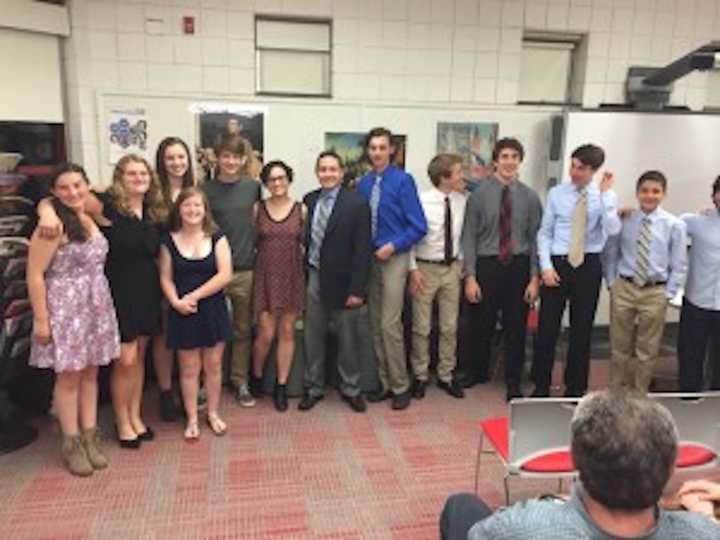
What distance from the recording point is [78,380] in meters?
2.80

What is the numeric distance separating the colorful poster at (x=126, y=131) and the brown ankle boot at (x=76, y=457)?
228cm

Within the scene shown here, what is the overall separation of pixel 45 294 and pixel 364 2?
3.15m

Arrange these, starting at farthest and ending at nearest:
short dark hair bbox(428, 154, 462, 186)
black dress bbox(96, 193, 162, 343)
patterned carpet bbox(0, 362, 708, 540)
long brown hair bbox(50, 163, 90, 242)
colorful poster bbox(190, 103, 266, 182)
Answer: colorful poster bbox(190, 103, 266, 182) → short dark hair bbox(428, 154, 462, 186) → black dress bbox(96, 193, 162, 343) → long brown hair bbox(50, 163, 90, 242) → patterned carpet bbox(0, 362, 708, 540)

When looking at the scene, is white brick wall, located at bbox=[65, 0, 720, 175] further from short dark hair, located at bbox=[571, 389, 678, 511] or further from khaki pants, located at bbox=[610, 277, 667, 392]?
short dark hair, located at bbox=[571, 389, 678, 511]

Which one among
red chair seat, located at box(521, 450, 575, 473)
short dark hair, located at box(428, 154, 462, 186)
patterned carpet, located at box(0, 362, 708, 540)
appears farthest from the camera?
short dark hair, located at box(428, 154, 462, 186)

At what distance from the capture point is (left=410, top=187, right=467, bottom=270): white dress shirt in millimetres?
3545

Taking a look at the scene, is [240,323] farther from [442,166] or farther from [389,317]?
[442,166]

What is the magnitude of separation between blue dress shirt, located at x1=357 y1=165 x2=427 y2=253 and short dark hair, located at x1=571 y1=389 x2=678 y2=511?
90.0 inches

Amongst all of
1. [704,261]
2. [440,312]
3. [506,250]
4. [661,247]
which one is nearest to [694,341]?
[704,261]

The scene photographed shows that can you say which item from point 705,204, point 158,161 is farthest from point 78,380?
point 705,204

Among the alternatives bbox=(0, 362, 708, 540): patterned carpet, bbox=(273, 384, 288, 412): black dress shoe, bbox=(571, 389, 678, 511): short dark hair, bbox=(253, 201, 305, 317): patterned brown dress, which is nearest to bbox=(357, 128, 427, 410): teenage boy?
bbox=(0, 362, 708, 540): patterned carpet

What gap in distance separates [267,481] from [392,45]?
3309 millimetres

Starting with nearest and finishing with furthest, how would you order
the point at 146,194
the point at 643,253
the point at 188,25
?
the point at 146,194, the point at 643,253, the point at 188,25

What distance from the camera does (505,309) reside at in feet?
12.3
